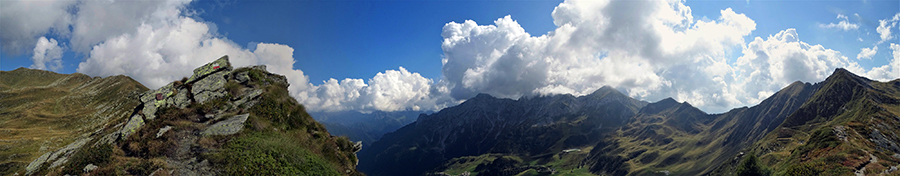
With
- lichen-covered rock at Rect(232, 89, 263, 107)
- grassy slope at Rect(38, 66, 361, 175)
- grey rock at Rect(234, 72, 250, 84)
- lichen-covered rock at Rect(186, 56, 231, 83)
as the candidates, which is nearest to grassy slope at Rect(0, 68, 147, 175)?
lichen-covered rock at Rect(186, 56, 231, 83)

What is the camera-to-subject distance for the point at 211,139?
2784 cm

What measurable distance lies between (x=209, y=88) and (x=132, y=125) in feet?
28.3

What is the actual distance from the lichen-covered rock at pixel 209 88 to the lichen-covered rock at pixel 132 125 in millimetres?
4919

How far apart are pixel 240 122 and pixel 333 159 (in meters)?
9.69

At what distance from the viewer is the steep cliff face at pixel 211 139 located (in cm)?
2491

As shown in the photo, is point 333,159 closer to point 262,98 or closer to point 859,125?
point 262,98

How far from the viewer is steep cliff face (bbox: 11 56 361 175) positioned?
2491 centimetres

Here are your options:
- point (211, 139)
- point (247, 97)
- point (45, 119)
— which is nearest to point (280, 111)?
point (247, 97)

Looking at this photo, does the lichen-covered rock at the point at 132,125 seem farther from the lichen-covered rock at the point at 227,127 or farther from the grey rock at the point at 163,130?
the lichen-covered rock at the point at 227,127

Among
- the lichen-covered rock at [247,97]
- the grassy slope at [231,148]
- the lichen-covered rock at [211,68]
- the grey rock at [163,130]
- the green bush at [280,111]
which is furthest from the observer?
the lichen-covered rock at [211,68]

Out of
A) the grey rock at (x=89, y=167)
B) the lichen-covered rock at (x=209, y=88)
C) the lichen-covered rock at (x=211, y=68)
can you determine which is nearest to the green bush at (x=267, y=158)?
the grey rock at (x=89, y=167)

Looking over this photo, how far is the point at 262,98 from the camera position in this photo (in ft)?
122

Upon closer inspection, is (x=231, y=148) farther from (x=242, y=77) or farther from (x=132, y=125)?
(x=242, y=77)

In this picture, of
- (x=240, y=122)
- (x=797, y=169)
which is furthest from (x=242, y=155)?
(x=797, y=169)
